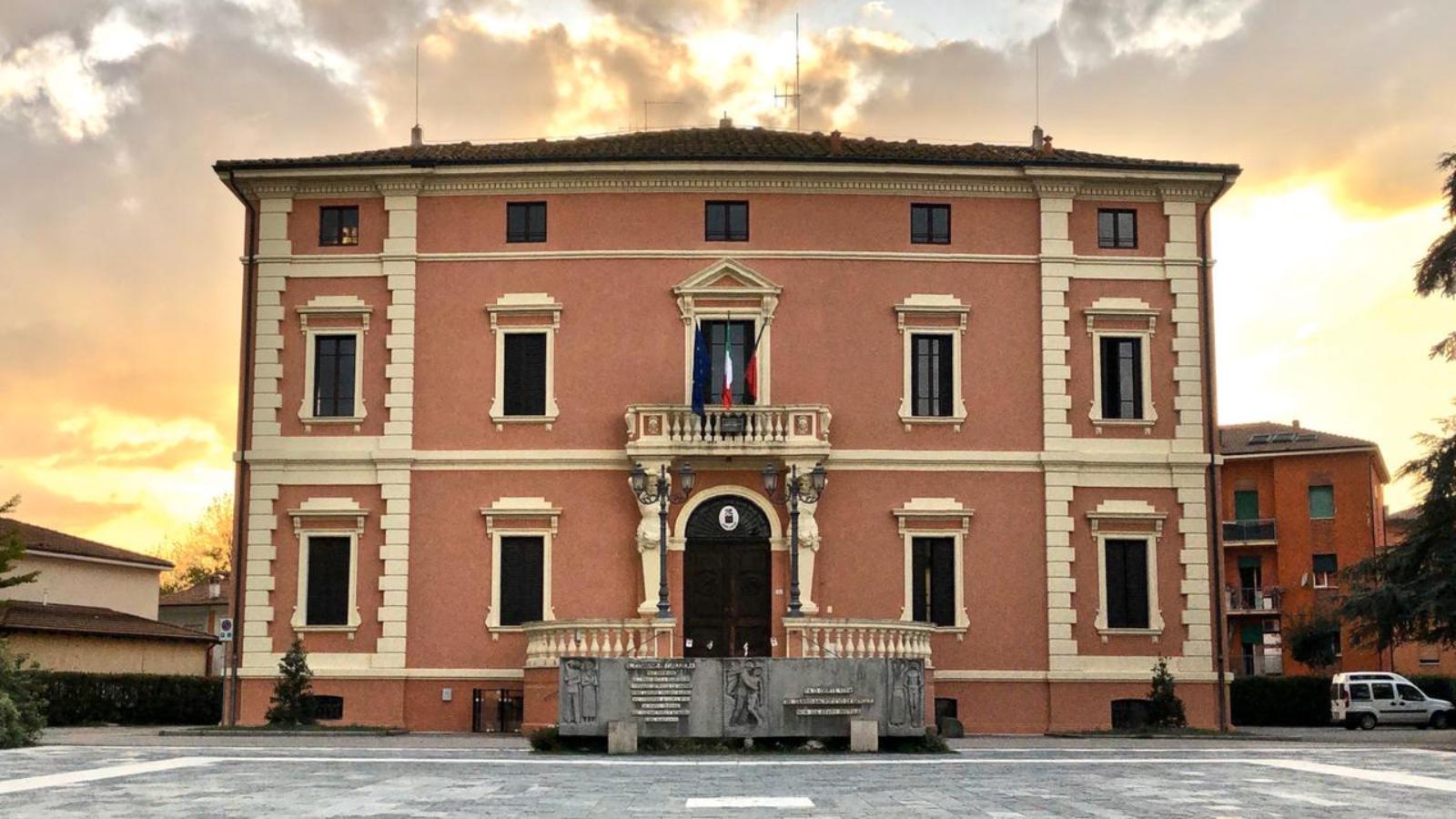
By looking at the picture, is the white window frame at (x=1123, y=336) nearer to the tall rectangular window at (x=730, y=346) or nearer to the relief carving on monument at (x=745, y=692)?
the tall rectangular window at (x=730, y=346)

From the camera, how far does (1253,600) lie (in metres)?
64.9

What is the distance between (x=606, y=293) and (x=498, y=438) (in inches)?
149

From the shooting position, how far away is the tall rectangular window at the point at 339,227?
3556 centimetres

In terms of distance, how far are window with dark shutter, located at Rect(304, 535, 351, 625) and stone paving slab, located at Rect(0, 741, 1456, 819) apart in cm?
932

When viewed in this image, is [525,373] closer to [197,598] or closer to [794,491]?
[794,491]

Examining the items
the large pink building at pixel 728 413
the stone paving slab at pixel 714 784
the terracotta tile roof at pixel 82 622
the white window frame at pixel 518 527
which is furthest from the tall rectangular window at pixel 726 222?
the terracotta tile roof at pixel 82 622

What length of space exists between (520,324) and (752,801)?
2013cm

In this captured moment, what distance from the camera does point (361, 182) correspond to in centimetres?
3534

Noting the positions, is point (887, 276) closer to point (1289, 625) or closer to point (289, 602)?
point (289, 602)

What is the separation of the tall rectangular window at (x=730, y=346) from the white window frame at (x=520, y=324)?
319 cm

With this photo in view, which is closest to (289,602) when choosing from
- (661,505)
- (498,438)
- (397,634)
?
(397,634)

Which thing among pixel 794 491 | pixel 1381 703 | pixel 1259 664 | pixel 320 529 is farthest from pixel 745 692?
pixel 1259 664

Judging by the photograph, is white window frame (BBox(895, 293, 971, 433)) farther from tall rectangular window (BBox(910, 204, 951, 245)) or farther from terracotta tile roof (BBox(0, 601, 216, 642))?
terracotta tile roof (BBox(0, 601, 216, 642))

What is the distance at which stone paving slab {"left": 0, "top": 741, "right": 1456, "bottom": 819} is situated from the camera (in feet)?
49.7
